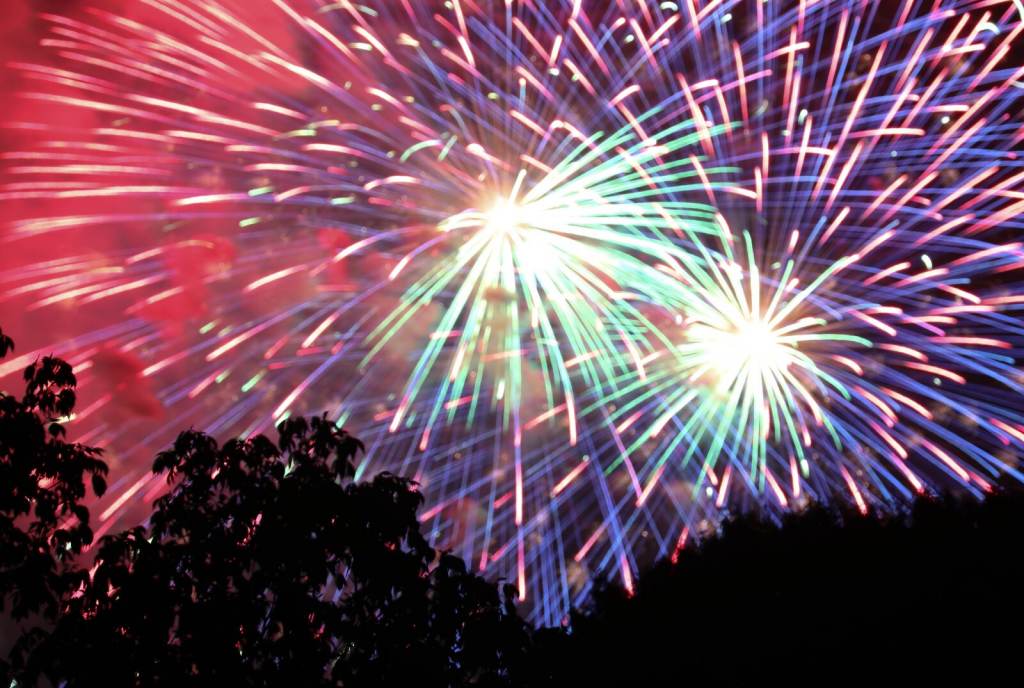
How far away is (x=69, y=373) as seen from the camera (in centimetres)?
669

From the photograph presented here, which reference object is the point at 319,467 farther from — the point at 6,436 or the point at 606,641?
the point at 606,641

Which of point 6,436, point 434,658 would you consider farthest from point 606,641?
point 6,436

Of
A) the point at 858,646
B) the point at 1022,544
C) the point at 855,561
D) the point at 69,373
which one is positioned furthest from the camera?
the point at 855,561

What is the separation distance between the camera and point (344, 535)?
23.2 feet

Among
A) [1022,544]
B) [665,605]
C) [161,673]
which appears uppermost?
[665,605]

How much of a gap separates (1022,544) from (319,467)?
1252cm

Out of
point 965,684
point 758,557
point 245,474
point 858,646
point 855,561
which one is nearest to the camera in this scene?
point 245,474

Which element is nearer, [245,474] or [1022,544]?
[245,474]

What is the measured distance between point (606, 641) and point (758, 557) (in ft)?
13.7

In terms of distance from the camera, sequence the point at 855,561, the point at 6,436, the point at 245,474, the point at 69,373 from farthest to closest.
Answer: the point at 855,561, the point at 245,474, the point at 69,373, the point at 6,436

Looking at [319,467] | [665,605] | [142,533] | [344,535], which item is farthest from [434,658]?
[665,605]

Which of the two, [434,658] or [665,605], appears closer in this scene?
[434,658]

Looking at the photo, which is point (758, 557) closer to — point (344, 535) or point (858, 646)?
point (858, 646)

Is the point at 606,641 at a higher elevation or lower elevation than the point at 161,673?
higher
